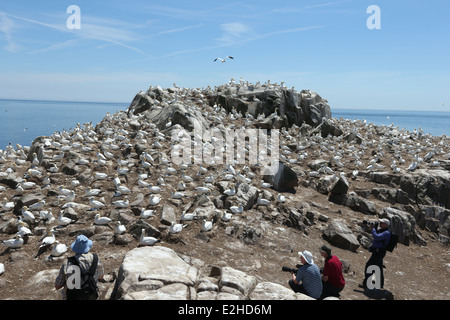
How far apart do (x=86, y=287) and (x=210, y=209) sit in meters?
7.72

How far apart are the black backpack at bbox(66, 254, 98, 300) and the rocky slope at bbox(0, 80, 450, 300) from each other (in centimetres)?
64

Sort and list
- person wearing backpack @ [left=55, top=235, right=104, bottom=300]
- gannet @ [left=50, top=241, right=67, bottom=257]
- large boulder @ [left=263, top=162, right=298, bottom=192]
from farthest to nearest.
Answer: large boulder @ [left=263, top=162, right=298, bottom=192] < gannet @ [left=50, top=241, right=67, bottom=257] < person wearing backpack @ [left=55, top=235, right=104, bottom=300]

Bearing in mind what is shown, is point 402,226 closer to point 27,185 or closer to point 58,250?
point 58,250

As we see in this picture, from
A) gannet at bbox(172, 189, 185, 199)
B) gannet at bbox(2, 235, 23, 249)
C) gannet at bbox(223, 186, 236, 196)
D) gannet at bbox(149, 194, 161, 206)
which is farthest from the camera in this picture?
gannet at bbox(223, 186, 236, 196)

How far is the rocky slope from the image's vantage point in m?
8.50

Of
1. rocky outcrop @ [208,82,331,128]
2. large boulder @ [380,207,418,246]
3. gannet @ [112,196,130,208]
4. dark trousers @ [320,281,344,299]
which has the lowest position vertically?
large boulder @ [380,207,418,246]

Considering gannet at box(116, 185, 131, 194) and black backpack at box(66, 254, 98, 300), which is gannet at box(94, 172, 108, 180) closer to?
gannet at box(116, 185, 131, 194)

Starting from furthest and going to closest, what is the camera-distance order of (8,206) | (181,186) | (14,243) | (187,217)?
(181,186)
(8,206)
(187,217)
(14,243)

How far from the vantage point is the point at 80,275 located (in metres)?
6.43

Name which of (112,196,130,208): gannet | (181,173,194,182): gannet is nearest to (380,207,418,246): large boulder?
(181,173,194,182): gannet

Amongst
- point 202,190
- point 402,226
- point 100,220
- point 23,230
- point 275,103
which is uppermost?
point 275,103

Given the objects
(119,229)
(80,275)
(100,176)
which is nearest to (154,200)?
(119,229)
